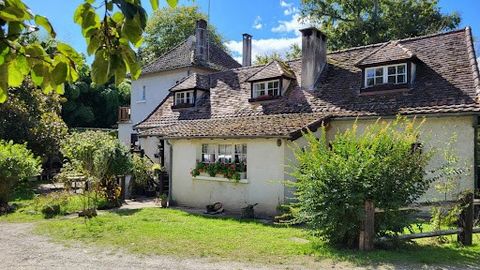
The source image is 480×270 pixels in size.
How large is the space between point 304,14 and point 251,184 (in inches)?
995

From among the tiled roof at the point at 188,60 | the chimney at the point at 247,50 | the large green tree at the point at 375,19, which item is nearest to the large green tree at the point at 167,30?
the tiled roof at the point at 188,60

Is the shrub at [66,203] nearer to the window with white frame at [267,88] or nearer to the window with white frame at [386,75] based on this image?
the window with white frame at [267,88]

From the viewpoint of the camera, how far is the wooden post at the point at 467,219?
33.0 ft

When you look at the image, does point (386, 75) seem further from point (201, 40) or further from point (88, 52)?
point (201, 40)

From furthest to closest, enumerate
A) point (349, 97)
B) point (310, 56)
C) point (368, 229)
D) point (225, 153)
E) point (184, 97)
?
point (184, 97)
point (310, 56)
point (349, 97)
point (225, 153)
point (368, 229)

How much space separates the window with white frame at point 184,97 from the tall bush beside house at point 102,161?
583 centimetres

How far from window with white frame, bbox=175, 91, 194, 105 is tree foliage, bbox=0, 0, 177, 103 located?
21.2 meters

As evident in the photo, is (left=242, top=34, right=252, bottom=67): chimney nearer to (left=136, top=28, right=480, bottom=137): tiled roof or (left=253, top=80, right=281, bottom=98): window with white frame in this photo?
(left=136, top=28, right=480, bottom=137): tiled roof

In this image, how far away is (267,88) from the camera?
20.0 m

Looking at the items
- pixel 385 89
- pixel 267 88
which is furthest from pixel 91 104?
pixel 385 89

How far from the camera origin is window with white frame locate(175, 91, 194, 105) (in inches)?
917

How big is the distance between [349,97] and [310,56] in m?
3.01

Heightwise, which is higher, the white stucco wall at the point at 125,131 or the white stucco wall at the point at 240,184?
the white stucco wall at the point at 125,131

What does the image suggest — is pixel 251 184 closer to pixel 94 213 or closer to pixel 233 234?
pixel 233 234
